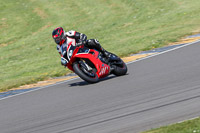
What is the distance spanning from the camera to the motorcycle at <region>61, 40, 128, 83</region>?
10.1 m

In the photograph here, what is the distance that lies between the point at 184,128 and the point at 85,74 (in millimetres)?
4794

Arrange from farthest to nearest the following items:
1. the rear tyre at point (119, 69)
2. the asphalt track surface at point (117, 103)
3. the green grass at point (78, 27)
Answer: the green grass at point (78, 27) < the rear tyre at point (119, 69) < the asphalt track surface at point (117, 103)

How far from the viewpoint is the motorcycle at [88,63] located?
1008 centimetres

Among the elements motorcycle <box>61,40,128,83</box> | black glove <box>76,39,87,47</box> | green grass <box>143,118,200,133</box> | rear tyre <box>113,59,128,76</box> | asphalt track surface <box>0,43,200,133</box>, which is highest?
black glove <box>76,39,87,47</box>

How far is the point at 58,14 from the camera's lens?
27031mm

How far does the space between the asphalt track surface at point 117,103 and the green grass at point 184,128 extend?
0.32 metres

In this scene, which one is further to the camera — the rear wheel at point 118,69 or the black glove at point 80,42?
the rear wheel at point 118,69

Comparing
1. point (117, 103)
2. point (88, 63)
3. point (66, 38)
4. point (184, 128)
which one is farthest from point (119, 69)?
point (184, 128)

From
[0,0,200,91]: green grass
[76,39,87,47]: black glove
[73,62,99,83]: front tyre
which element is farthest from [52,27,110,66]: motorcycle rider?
[0,0,200,91]: green grass

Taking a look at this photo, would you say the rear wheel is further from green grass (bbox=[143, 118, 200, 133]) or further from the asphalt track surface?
green grass (bbox=[143, 118, 200, 133])

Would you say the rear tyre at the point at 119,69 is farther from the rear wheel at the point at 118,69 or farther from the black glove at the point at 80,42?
the black glove at the point at 80,42

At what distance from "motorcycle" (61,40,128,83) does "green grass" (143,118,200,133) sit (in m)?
4.49

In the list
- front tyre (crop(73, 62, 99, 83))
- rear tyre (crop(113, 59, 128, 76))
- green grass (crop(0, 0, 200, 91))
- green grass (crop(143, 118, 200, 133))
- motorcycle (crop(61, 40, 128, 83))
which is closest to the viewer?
green grass (crop(143, 118, 200, 133))

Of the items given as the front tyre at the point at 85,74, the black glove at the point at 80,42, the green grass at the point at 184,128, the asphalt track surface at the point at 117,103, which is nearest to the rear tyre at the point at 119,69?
the asphalt track surface at the point at 117,103
